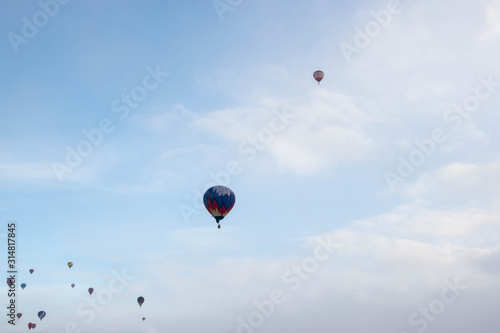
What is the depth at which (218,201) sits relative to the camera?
6138cm

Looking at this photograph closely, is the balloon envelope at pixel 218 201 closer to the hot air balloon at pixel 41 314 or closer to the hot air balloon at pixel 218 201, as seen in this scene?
the hot air balloon at pixel 218 201

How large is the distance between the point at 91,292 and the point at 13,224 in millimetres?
53437

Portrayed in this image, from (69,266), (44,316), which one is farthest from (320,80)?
(44,316)

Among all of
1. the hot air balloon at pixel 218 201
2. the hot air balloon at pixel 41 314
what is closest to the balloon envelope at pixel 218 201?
the hot air balloon at pixel 218 201

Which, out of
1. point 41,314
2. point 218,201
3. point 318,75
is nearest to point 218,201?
point 218,201

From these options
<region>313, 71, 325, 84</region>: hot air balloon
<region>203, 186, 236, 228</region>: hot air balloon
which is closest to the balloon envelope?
<region>203, 186, 236, 228</region>: hot air balloon

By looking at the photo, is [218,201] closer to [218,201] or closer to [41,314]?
[218,201]

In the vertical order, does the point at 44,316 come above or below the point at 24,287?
below

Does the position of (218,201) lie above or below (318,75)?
below

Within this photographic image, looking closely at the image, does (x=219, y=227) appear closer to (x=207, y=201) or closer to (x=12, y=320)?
(x=207, y=201)

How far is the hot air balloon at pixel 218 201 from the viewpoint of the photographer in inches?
2420

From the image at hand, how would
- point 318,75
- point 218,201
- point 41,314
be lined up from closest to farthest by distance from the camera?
point 218,201
point 318,75
point 41,314

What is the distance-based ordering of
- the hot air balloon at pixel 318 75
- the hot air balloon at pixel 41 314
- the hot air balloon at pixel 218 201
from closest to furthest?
the hot air balloon at pixel 218 201 → the hot air balloon at pixel 318 75 → the hot air balloon at pixel 41 314

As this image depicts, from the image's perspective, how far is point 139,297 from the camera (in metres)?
92.5
